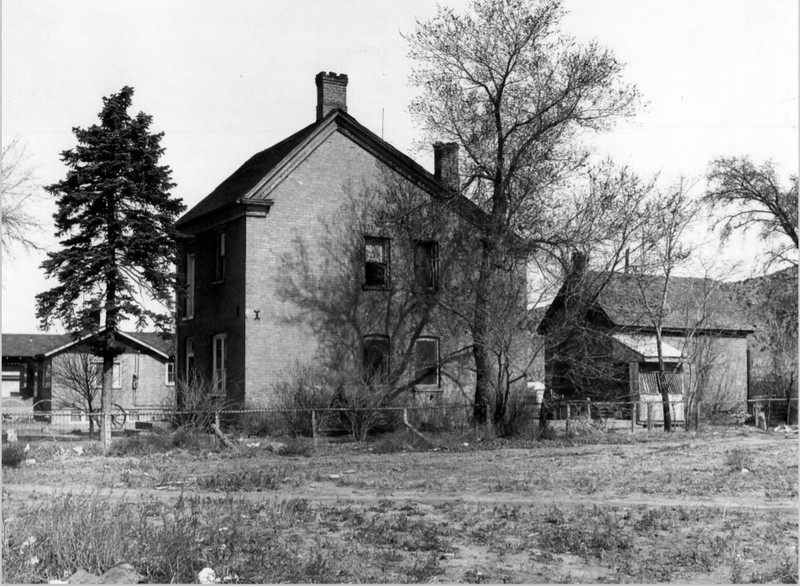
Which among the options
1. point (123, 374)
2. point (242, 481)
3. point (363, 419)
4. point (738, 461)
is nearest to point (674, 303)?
point (363, 419)

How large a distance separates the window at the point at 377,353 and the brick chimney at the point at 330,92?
817 cm

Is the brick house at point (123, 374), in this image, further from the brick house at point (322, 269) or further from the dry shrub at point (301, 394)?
the dry shrub at point (301, 394)

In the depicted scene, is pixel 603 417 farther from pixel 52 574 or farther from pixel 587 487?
pixel 52 574

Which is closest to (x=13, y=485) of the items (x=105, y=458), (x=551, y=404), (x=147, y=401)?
(x=105, y=458)

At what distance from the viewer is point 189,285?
109 ft

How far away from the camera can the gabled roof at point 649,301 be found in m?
28.3

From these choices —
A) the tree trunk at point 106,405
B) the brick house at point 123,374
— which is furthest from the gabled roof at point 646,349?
the tree trunk at point 106,405

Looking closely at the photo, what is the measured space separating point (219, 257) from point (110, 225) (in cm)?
734

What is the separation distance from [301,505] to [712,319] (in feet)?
129

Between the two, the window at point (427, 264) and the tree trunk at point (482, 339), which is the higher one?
the window at point (427, 264)

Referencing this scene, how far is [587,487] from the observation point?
603 inches

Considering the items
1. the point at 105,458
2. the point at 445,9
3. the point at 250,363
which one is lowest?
the point at 105,458

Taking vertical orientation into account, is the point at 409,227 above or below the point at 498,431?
above

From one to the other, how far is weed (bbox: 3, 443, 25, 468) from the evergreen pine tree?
4.09 m
